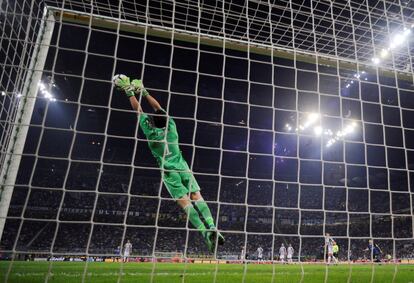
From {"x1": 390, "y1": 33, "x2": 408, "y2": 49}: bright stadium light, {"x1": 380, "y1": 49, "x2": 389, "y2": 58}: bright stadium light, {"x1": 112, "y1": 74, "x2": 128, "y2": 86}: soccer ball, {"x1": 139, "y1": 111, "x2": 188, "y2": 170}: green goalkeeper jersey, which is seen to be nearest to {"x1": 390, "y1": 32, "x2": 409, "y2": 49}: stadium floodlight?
{"x1": 390, "y1": 33, "x2": 408, "y2": 49}: bright stadium light

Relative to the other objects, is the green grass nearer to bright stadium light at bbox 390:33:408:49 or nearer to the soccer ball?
the soccer ball

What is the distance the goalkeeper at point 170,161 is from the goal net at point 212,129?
87cm

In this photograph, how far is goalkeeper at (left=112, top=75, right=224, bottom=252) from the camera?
3.84 metres

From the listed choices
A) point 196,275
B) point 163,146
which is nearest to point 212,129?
point 196,275

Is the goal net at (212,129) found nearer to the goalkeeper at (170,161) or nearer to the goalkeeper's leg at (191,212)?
the goalkeeper at (170,161)

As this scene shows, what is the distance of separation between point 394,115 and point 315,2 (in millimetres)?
14874

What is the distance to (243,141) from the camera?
23.7 metres

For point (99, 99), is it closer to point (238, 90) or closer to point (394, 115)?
point (238, 90)

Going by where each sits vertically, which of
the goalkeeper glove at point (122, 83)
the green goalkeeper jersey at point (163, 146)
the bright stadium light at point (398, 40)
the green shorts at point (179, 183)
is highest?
the bright stadium light at point (398, 40)

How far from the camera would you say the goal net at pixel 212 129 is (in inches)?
193

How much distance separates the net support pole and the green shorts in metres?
1.48

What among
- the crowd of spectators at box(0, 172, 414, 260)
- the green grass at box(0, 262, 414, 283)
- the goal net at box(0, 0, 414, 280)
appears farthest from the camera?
the crowd of spectators at box(0, 172, 414, 260)

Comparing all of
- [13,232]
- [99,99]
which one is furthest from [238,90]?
[13,232]

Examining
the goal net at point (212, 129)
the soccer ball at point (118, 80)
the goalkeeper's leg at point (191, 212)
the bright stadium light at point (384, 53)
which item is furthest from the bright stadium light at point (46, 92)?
the bright stadium light at point (384, 53)
